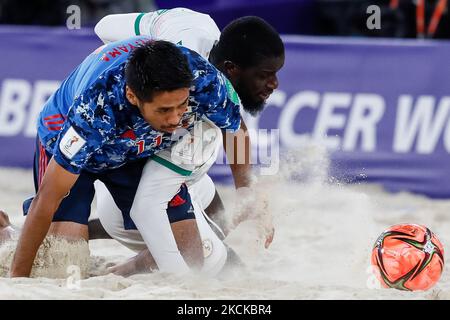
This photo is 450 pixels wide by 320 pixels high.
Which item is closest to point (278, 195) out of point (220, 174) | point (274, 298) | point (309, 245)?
point (309, 245)

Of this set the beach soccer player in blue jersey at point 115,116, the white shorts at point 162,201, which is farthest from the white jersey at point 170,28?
the white shorts at point 162,201

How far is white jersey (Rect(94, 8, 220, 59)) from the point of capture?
5.02 m

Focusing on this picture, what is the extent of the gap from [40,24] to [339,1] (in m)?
3.04

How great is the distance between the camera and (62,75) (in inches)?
307

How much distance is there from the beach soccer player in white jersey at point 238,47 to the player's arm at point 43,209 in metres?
1.10

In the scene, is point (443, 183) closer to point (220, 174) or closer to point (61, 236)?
point (220, 174)

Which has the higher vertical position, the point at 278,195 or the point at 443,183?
the point at 278,195

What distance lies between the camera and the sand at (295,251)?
4.30 m

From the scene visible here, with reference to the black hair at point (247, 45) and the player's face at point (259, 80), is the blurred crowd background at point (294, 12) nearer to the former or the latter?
the black hair at point (247, 45)

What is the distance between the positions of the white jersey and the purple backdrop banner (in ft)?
8.02

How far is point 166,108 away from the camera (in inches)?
165

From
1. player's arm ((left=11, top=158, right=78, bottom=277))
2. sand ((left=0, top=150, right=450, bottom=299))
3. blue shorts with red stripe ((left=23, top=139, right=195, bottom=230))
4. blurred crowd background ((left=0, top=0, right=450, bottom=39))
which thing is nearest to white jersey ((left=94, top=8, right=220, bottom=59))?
blue shorts with red stripe ((left=23, top=139, right=195, bottom=230))
